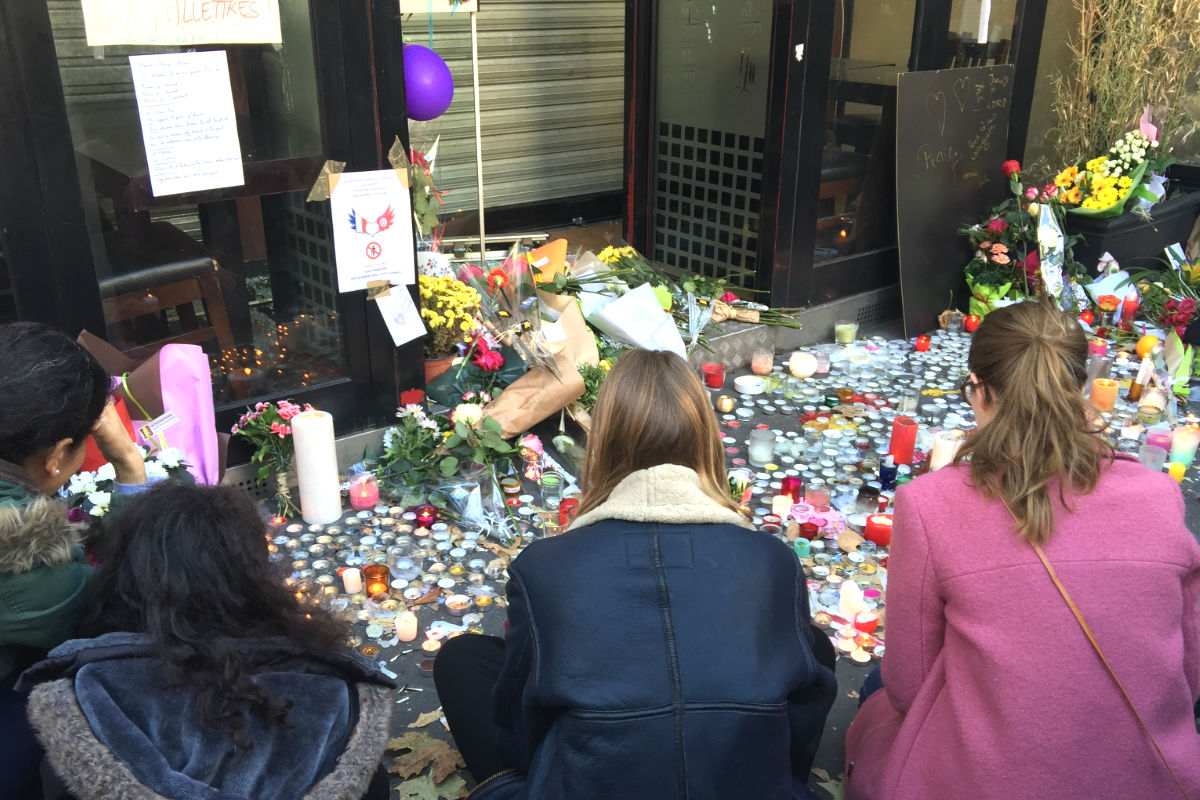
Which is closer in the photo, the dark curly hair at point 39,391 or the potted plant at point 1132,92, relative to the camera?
the dark curly hair at point 39,391

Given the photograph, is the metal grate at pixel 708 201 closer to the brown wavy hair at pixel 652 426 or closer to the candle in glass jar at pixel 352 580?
the candle in glass jar at pixel 352 580

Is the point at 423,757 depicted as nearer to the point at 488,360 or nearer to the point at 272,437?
the point at 272,437

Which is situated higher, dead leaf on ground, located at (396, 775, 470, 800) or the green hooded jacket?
the green hooded jacket

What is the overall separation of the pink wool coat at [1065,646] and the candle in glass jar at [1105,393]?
2800 millimetres

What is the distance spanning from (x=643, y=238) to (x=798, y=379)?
149 cm

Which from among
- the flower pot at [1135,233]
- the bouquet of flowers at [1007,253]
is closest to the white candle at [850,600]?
the bouquet of flowers at [1007,253]

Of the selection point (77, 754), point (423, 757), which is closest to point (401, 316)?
point (423, 757)

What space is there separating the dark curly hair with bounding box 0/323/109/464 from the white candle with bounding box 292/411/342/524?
3.90 ft

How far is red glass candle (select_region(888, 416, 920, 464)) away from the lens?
395 cm

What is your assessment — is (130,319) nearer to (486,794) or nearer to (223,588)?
(223,588)

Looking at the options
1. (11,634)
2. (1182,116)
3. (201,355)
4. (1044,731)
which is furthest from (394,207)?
(1182,116)

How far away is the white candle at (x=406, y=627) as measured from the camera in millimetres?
2910

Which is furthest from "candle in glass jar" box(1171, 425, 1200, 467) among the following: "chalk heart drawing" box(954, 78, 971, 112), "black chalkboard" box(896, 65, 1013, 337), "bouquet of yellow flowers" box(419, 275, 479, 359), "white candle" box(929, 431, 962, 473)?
"bouquet of yellow flowers" box(419, 275, 479, 359)

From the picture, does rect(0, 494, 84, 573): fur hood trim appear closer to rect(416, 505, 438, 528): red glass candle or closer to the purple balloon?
rect(416, 505, 438, 528): red glass candle
